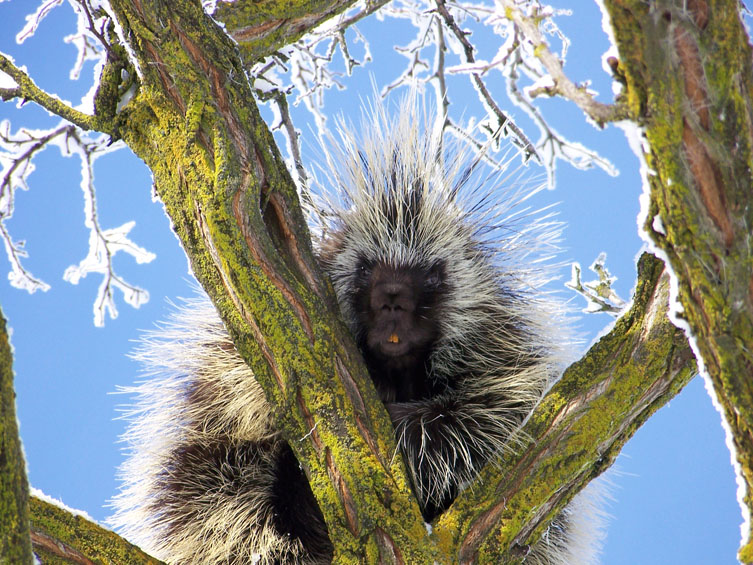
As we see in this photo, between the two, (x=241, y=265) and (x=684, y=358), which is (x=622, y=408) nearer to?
(x=684, y=358)

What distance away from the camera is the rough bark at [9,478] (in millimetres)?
1072

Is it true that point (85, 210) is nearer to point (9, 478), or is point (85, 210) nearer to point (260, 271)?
point (260, 271)

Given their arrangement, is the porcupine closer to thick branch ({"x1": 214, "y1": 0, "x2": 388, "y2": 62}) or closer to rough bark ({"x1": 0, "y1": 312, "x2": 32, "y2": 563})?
thick branch ({"x1": 214, "y1": 0, "x2": 388, "y2": 62})

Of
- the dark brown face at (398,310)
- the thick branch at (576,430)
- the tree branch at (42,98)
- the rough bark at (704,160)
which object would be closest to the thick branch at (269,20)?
the tree branch at (42,98)

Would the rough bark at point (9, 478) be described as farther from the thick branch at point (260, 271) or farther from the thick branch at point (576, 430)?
the thick branch at point (576, 430)

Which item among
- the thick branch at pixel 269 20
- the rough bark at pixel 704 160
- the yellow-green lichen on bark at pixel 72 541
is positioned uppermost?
the thick branch at pixel 269 20

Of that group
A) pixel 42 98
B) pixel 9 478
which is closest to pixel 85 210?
pixel 42 98

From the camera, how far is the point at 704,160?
1.01m

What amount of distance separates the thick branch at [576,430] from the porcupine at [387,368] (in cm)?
54

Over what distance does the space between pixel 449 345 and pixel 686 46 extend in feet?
5.41

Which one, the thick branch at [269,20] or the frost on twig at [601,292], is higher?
the thick branch at [269,20]

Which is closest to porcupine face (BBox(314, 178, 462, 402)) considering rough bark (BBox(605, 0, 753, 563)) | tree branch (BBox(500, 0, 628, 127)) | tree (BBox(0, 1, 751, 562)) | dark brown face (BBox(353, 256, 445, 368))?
dark brown face (BBox(353, 256, 445, 368))

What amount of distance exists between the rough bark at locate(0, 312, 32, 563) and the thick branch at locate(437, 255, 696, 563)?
868mm

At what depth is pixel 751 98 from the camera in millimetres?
990
